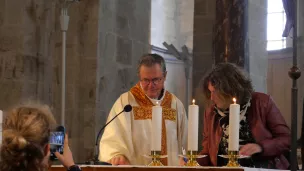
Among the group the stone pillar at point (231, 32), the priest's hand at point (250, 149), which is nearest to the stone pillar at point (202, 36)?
the stone pillar at point (231, 32)

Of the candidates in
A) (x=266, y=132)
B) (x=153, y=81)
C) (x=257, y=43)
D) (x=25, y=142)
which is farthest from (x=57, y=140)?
(x=257, y=43)

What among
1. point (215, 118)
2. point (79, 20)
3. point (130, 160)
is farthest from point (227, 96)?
point (79, 20)

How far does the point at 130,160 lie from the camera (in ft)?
16.7

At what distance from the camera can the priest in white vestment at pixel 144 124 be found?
511 centimetres

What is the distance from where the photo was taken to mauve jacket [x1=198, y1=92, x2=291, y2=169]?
13.8ft

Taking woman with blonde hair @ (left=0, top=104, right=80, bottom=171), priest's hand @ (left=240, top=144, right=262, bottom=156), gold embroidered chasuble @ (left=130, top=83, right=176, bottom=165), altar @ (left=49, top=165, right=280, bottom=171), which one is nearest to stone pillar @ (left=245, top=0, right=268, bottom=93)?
gold embroidered chasuble @ (left=130, top=83, right=176, bottom=165)

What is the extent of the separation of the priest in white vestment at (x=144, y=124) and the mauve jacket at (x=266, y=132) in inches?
33.4

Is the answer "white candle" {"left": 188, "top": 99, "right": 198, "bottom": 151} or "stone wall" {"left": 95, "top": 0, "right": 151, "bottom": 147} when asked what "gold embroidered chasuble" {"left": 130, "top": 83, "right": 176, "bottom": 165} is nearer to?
"white candle" {"left": 188, "top": 99, "right": 198, "bottom": 151}

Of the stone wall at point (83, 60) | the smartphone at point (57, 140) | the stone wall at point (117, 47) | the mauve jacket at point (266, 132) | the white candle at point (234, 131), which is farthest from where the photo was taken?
the stone wall at point (117, 47)

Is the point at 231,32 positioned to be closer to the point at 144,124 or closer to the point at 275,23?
the point at 144,124

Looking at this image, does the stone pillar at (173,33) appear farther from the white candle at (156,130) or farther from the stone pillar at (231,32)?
the white candle at (156,130)

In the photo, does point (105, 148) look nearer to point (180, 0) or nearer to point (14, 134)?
point (14, 134)

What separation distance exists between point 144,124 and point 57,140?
280 cm

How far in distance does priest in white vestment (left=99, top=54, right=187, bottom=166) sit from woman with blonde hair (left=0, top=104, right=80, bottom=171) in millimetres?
2520
